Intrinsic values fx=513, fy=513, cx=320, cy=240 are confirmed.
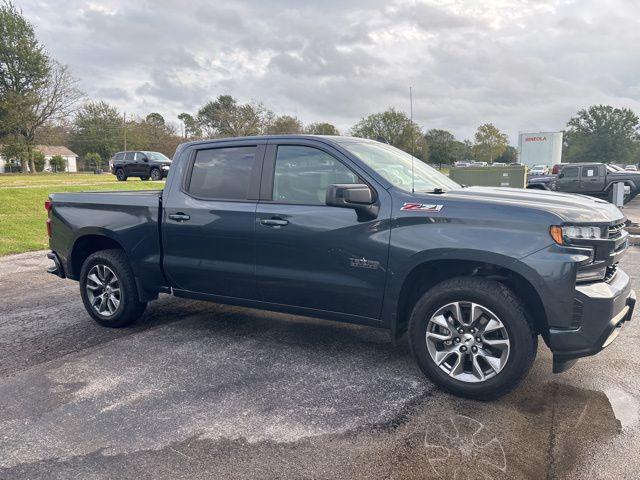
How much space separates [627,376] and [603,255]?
122 centimetres

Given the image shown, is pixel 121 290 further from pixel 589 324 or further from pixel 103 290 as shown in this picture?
pixel 589 324

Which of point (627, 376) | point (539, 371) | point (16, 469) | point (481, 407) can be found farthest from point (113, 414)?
point (627, 376)

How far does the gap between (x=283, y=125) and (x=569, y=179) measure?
37127 millimetres

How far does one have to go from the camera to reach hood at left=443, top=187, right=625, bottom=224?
336 centimetres

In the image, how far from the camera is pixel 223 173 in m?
4.66

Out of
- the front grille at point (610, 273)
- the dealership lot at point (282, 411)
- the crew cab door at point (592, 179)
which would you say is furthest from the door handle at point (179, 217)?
the crew cab door at point (592, 179)

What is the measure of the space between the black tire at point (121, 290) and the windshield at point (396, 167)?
2.55m

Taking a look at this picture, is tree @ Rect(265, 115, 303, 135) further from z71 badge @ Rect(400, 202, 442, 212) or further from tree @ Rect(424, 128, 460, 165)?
z71 badge @ Rect(400, 202, 442, 212)

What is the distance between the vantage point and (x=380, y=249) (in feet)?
12.3

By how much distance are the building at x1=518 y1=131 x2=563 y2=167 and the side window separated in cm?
3301

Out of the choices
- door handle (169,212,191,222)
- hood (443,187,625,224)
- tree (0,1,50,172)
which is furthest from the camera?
tree (0,1,50,172)

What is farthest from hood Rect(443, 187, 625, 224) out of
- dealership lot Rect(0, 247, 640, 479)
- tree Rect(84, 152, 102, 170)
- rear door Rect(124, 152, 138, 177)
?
tree Rect(84, 152, 102, 170)

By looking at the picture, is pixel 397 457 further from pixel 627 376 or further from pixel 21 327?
pixel 21 327

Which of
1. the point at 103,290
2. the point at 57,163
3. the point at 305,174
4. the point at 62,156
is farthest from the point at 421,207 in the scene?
the point at 62,156
